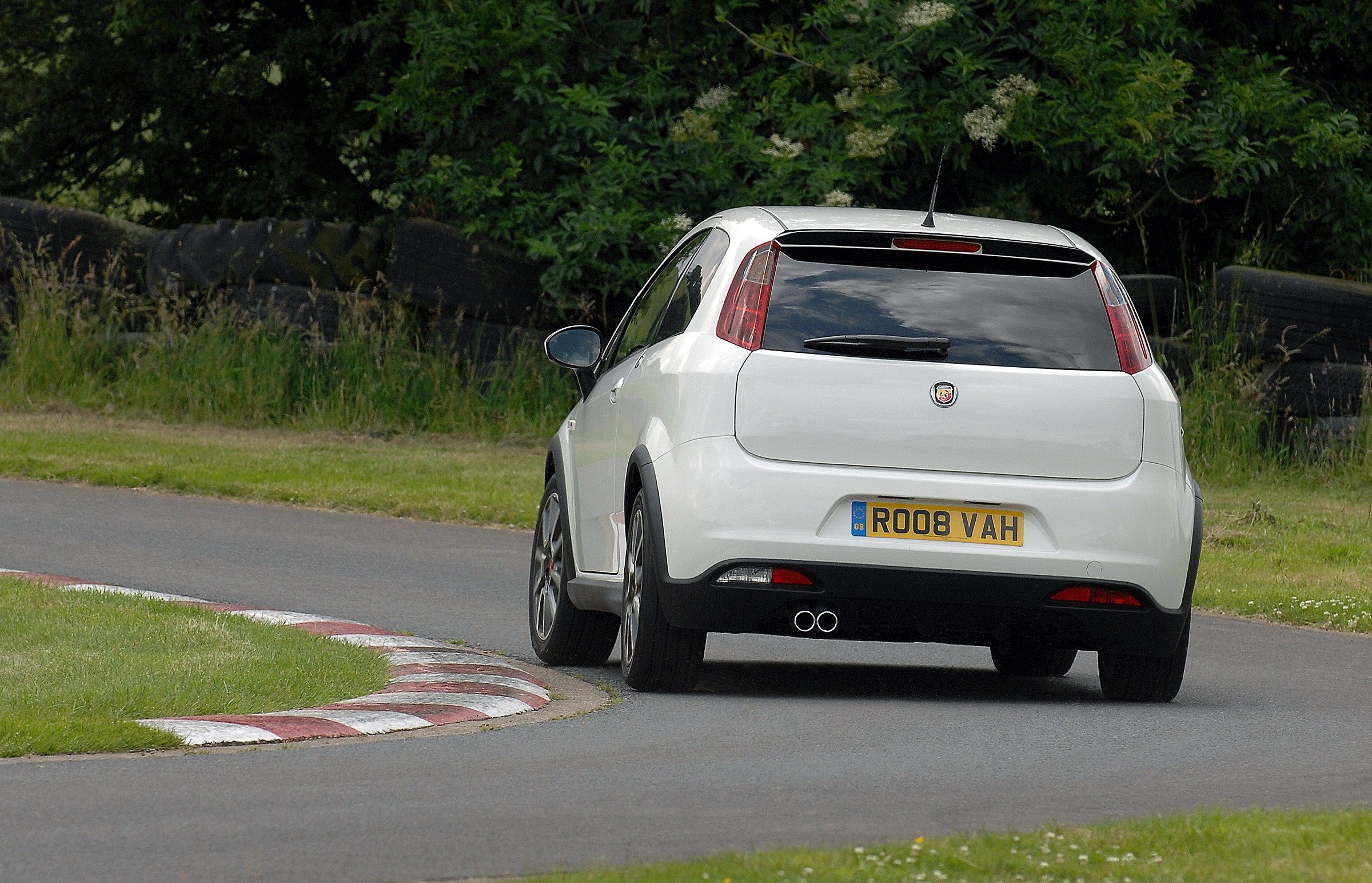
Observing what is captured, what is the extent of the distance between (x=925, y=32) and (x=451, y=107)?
16.6ft

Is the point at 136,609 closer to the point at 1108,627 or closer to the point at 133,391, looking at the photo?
the point at 1108,627

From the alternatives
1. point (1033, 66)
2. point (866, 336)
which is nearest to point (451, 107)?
point (1033, 66)

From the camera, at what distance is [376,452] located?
A: 19516mm

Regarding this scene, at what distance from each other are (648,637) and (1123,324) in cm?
206

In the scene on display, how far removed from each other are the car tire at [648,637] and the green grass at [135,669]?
96cm

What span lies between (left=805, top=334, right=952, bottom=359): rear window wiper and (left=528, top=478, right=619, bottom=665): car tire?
1.86 metres

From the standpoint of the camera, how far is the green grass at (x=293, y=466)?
52.9 feet

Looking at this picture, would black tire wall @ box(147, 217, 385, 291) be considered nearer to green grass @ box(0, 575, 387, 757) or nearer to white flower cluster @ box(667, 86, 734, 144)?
white flower cluster @ box(667, 86, 734, 144)

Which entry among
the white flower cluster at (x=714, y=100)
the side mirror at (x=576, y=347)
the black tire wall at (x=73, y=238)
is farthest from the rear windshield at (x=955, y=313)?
the black tire wall at (x=73, y=238)

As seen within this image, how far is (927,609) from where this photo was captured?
7.71 meters

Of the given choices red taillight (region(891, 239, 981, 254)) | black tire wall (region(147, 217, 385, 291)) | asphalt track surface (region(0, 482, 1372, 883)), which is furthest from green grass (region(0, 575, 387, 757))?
black tire wall (region(147, 217, 385, 291))

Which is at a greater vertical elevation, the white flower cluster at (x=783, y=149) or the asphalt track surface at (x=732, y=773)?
the white flower cluster at (x=783, y=149)

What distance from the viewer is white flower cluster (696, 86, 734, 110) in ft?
70.5

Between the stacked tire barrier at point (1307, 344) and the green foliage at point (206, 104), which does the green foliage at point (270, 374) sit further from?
the green foliage at point (206, 104)
